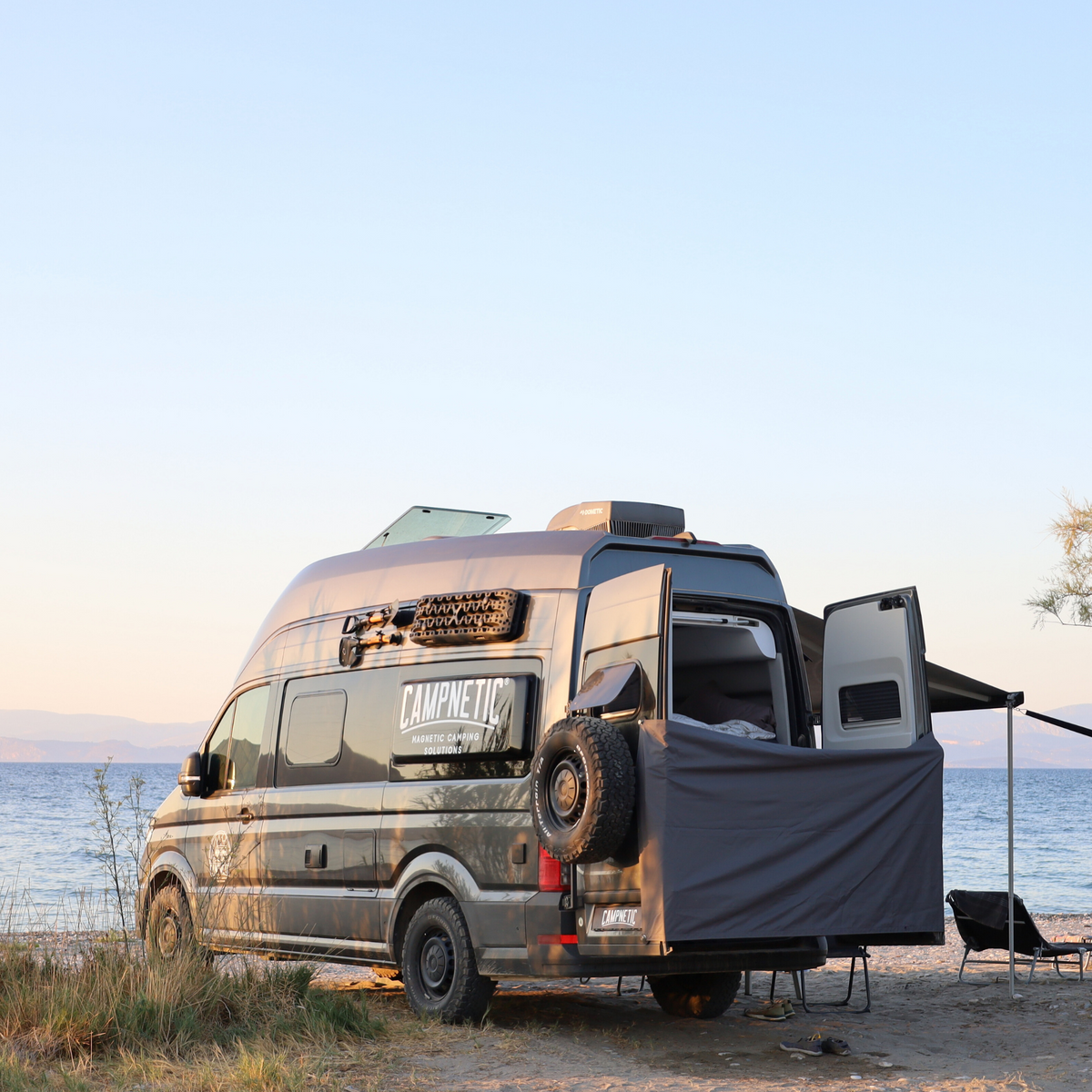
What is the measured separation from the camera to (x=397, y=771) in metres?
7.77

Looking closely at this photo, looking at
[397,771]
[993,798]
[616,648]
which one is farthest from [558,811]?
[993,798]

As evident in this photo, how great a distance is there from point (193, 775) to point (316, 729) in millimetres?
1443

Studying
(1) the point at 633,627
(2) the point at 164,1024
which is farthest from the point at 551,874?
(2) the point at 164,1024

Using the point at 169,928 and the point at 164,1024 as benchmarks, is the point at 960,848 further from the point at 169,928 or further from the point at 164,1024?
the point at 164,1024

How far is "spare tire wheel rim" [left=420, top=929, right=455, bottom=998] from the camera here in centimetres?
727

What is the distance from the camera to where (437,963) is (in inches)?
289

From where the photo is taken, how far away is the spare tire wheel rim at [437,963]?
7.27 metres

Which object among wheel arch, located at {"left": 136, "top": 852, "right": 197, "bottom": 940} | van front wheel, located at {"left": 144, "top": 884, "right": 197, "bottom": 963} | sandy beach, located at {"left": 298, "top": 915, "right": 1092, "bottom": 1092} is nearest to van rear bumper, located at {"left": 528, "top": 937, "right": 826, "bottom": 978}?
sandy beach, located at {"left": 298, "top": 915, "right": 1092, "bottom": 1092}

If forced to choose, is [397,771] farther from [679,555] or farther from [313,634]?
[679,555]

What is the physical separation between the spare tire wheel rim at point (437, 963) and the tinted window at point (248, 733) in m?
2.18

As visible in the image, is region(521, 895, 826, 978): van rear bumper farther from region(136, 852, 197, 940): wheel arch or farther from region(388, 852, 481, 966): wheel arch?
region(136, 852, 197, 940): wheel arch

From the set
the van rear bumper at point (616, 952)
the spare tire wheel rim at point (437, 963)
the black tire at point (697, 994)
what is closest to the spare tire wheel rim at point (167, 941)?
the spare tire wheel rim at point (437, 963)

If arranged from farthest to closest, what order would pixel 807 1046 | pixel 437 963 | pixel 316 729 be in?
1. pixel 316 729
2. pixel 437 963
3. pixel 807 1046

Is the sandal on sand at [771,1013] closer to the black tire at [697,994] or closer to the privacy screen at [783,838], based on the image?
the black tire at [697,994]
